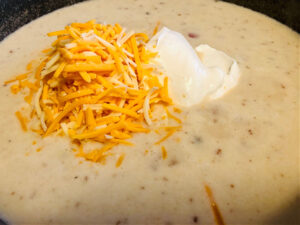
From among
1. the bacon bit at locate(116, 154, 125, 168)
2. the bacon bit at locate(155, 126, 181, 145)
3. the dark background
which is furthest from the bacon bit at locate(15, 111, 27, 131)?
the dark background

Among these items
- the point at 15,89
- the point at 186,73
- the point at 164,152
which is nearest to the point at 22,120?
the point at 15,89

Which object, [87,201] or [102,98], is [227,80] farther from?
[87,201]

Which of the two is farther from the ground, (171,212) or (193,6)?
(193,6)

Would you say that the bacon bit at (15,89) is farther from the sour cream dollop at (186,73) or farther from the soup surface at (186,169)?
the sour cream dollop at (186,73)

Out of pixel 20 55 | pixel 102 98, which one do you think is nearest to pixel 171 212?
pixel 102 98

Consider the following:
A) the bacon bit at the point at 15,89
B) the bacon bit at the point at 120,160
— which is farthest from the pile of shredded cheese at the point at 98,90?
the bacon bit at the point at 15,89

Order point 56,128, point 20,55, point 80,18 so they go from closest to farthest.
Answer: point 56,128 < point 20,55 < point 80,18

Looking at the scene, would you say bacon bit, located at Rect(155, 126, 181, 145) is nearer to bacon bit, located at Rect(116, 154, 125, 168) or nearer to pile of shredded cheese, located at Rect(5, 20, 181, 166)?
pile of shredded cheese, located at Rect(5, 20, 181, 166)
